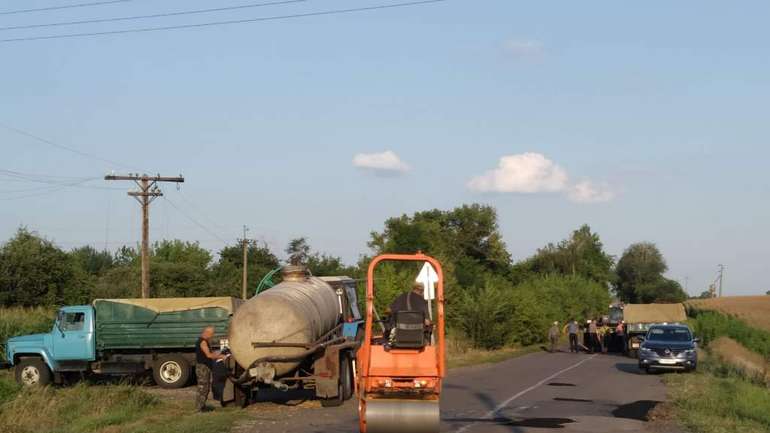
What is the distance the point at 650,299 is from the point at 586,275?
1523cm

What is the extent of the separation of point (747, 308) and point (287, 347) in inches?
3113

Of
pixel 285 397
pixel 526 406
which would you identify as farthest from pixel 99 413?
pixel 526 406

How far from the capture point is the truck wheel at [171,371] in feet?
88.1

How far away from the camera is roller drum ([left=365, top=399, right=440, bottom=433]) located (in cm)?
1253

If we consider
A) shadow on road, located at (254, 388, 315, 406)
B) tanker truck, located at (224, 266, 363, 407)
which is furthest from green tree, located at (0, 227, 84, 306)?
tanker truck, located at (224, 266, 363, 407)

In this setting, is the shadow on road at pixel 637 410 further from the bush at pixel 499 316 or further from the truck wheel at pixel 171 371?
the bush at pixel 499 316

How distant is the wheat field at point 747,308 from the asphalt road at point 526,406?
44664mm

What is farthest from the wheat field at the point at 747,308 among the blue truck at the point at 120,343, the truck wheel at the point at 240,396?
the truck wheel at the point at 240,396

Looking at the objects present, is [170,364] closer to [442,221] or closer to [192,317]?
[192,317]

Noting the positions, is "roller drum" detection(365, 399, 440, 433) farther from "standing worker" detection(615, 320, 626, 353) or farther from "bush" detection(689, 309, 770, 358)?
"bush" detection(689, 309, 770, 358)

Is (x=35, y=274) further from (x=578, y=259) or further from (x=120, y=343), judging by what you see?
(x=578, y=259)

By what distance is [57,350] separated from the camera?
26.9 metres

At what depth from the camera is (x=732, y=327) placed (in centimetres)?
5244

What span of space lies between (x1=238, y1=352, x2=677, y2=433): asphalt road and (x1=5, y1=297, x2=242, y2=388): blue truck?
7.02 meters
